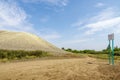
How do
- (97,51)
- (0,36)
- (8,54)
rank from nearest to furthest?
(8,54) → (0,36) → (97,51)

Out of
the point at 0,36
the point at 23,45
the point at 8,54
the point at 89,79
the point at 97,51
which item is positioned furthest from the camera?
the point at 97,51

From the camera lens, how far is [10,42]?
41.8 m

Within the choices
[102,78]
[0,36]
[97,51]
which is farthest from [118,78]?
[97,51]

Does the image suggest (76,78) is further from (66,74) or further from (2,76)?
(2,76)

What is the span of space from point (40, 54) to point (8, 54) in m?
4.36

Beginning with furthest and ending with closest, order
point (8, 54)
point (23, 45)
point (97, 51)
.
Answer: point (97, 51), point (23, 45), point (8, 54)

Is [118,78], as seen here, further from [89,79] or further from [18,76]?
[18,76]

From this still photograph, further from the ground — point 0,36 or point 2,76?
point 0,36

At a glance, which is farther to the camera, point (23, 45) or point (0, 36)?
point (0, 36)

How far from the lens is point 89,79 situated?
463 inches

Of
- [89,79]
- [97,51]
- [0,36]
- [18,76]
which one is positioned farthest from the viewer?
[97,51]

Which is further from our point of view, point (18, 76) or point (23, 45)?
point (23, 45)

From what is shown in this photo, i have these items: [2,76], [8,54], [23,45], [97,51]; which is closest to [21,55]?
[8,54]

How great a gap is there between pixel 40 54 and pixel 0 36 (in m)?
17.3
